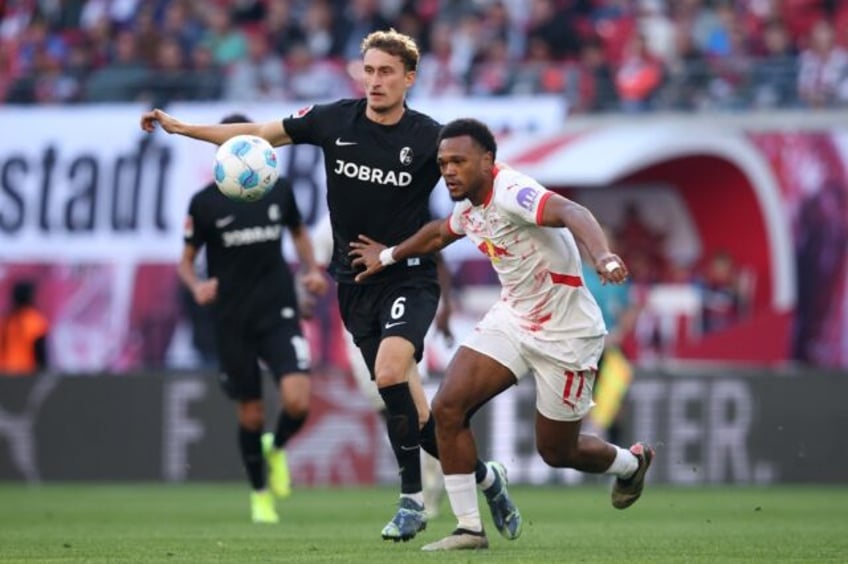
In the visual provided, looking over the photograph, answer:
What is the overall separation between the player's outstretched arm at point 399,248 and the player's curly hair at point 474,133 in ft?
1.78

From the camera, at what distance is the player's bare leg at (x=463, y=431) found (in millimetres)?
10023

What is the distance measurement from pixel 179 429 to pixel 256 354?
5.53 meters

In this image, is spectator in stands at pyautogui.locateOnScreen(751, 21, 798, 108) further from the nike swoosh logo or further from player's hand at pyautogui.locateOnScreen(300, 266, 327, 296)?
player's hand at pyautogui.locateOnScreen(300, 266, 327, 296)

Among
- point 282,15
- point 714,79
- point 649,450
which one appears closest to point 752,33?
point 714,79

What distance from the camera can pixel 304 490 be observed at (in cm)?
1873

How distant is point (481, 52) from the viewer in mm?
24078

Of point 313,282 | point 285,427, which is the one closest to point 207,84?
point 285,427

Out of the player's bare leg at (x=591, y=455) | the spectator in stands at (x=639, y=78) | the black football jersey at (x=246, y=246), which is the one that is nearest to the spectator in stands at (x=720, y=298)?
the spectator in stands at (x=639, y=78)

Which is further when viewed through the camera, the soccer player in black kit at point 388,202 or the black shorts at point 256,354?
the black shorts at point 256,354

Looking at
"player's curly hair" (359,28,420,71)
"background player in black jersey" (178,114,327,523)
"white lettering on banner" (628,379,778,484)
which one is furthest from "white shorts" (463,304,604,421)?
"white lettering on banner" (628,379,778,484)

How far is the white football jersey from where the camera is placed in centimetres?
995

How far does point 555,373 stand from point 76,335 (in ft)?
48.4

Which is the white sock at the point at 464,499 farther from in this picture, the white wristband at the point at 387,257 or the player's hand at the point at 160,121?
the player's hand at the point at 160,121

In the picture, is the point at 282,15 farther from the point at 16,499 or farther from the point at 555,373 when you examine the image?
the point at 555,373
